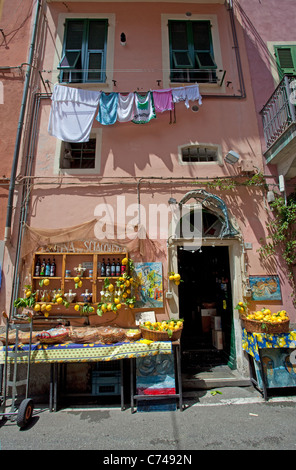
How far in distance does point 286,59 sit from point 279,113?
271 cm

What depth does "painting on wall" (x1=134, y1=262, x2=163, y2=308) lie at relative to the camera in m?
6.13

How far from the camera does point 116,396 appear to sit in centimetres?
552

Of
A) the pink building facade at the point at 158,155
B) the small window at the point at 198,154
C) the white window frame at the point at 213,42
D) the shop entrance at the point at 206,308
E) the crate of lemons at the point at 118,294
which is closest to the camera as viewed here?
the crate of lemons at the point at 118,294

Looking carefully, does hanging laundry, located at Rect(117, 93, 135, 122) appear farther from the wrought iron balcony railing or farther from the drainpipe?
the wrought iron balcony railing

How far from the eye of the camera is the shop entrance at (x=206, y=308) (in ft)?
22.5

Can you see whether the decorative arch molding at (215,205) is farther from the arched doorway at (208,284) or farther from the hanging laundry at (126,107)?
the hanging laundry at (126,107)

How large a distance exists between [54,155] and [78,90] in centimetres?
187

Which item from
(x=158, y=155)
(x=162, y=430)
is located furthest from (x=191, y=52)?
(x=162, y=430)

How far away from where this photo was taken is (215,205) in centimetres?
670

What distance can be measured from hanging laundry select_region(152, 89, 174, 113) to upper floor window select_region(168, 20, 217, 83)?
906mm

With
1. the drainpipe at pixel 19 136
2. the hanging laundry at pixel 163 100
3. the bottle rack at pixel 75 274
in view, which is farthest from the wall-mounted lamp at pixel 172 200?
the drainpipe at pixel 19 136

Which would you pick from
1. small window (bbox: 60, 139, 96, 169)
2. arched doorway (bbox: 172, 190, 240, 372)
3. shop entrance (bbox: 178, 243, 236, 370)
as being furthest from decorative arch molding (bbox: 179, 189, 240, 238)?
small window (bbox: 60, 139, 96, 169)
